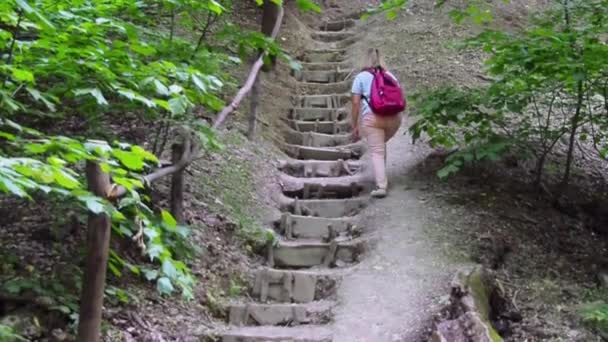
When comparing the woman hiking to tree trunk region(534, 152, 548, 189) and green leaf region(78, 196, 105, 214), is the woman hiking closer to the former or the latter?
tree trunk region(534, 152, 548, 189)

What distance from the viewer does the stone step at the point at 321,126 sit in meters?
10.6

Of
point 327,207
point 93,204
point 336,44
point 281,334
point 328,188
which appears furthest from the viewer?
point 336,44

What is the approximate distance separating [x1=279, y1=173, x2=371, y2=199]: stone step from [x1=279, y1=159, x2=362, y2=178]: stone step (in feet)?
1.08

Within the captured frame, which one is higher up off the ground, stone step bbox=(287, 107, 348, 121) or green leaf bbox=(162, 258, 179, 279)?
stone step bbox=(287, 107, 348, 121)

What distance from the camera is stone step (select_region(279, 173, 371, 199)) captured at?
8.46 m

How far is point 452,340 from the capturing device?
4660mm

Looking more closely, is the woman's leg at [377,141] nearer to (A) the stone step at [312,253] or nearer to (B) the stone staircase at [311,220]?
(B) the stone staircase at [311,220]

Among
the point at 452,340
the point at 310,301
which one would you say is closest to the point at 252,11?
the point at 310,301

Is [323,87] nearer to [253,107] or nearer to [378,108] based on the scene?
[253,107]

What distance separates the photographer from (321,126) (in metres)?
10.8

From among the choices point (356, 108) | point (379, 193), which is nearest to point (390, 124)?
point (356, 108)

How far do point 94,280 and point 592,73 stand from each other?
212 inches

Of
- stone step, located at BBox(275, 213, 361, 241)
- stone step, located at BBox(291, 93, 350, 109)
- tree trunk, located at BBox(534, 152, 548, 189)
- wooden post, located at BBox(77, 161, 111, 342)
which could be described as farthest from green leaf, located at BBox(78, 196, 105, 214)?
stone step, located at BBox(291, 93, 350, 109)

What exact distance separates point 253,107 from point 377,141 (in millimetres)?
2149
